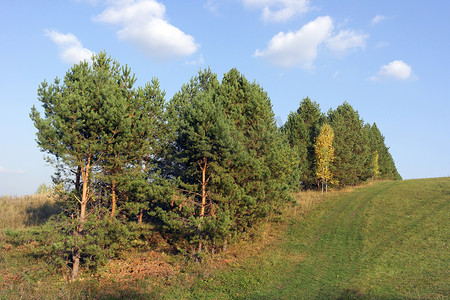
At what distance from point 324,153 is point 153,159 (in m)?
23.8

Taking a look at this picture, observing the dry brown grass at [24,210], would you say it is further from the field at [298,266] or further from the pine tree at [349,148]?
the pine tree at [349,148]

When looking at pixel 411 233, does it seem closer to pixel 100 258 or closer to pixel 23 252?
pixel 100 258

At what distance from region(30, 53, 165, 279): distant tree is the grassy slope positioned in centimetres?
736

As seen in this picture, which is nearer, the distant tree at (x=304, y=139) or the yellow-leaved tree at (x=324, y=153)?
the yellow-leaved tree at (x=324, y=153)

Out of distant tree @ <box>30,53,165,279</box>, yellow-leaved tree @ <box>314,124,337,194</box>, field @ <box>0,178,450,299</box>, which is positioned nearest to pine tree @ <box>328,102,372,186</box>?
yellow-leaved tree @ <box>314,124,337,194</box>

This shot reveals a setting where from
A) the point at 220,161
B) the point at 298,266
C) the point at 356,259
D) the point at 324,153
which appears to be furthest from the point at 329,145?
the point at 220,161

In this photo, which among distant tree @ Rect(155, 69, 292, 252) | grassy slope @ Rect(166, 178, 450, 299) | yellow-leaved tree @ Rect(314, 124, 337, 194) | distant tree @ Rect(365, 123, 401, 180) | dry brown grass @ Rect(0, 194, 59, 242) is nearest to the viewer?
grassy slope @ Rect(166, 178, 450, 299)

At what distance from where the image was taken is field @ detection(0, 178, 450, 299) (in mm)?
A: 13242

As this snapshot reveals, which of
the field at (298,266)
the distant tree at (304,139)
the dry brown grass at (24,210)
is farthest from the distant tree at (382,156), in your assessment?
the dry brown grass at (24,210)

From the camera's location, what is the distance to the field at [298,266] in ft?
43.4

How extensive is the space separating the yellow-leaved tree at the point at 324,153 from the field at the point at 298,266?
929 centimetres

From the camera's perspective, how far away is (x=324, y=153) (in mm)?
36562

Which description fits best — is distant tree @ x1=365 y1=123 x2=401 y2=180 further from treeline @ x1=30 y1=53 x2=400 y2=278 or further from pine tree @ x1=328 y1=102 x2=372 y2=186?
treeline @ x1=30 y1=53 x2=400 y2=278

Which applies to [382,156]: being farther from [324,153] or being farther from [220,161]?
[220,161]
